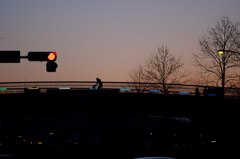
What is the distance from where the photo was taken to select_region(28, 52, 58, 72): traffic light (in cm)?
2084

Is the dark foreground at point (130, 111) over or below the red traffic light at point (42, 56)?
below

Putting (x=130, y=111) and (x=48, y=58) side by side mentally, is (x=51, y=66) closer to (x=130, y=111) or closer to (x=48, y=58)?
(x=48, y=58)

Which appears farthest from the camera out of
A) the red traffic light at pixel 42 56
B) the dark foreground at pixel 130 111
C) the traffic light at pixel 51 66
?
the dark foreground at pixel 130 111

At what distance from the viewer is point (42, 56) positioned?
21156 mm

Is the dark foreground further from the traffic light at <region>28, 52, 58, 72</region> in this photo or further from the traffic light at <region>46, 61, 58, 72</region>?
the traffic light at <region>46, 61, 58, 72</region>

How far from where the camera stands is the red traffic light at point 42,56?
20922 mm

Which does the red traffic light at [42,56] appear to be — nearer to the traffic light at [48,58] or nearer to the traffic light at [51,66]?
the traffic light at [48,58]

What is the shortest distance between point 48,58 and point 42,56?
353mm

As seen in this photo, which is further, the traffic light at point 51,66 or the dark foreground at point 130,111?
the dark foreground at point 130,111

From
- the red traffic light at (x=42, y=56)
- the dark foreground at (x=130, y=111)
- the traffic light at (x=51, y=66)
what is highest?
the red traffic light at (x=42, y=56)

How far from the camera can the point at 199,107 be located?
49688mm

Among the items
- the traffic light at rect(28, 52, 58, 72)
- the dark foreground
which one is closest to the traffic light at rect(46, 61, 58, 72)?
the traffic light at rect(28, 52, 58, 72)

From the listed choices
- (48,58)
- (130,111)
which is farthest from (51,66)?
(130,111)

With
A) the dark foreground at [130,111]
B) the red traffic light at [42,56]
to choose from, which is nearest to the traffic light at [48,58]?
the red traffic light at [42,56]
